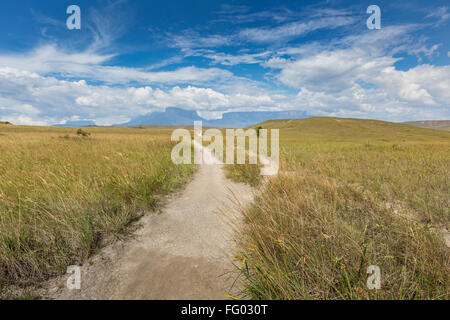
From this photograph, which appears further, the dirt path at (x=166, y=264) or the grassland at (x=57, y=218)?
the grassland at (x=57, y=218)

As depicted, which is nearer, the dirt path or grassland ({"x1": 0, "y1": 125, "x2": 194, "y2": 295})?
the dirt path

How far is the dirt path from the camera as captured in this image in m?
2.58

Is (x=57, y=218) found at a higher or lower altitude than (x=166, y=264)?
higher

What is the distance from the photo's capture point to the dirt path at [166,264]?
2.58 metres

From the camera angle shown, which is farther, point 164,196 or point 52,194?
point 164,196

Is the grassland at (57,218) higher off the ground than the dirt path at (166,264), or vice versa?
the grassland at (57,218)

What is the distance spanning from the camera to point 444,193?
570 centimetres

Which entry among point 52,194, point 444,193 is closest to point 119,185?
point 52,194

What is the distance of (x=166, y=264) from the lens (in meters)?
3.13

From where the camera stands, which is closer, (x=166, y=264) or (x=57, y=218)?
(x=166, y=264)

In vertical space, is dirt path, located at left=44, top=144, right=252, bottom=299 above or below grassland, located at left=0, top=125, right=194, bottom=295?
below
